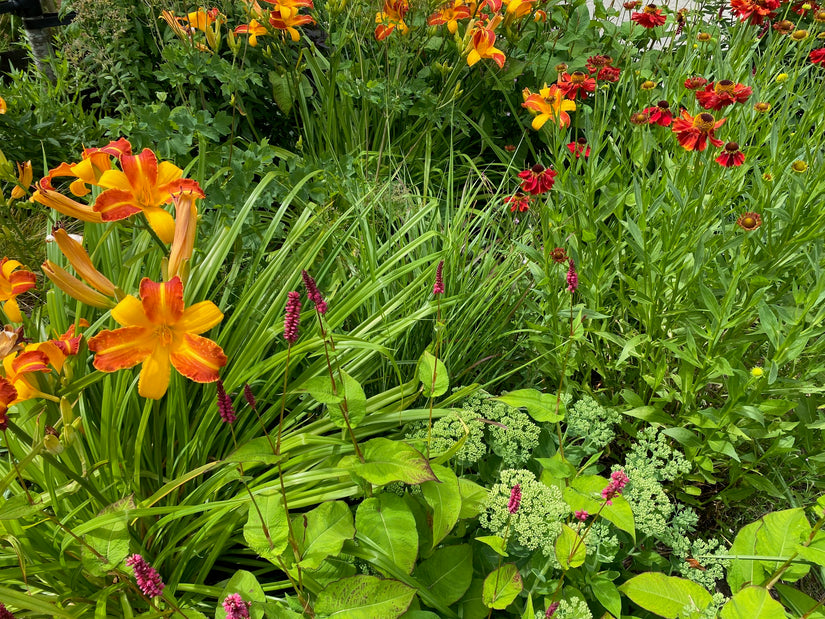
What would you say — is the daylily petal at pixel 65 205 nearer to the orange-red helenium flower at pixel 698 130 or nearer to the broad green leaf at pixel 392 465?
the broad green leaf at pixel 392 465

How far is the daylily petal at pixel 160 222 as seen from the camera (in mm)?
1229

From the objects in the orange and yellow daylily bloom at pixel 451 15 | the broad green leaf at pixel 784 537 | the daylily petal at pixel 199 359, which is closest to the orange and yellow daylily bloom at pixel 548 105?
the orange and yellow daylily bloom at pixel 451 15

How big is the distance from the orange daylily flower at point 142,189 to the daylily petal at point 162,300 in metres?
0.26

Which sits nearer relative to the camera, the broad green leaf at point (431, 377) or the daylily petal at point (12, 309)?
the daylily petal at point (12, 309)

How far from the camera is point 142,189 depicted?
1222mm

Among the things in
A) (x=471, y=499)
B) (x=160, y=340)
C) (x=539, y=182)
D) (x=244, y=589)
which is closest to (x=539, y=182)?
(x=539, y=182)

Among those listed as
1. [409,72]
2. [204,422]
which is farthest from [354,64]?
[204,422]

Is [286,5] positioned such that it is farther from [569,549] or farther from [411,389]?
[569,549]

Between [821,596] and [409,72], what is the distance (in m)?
2.78

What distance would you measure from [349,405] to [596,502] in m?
0.55

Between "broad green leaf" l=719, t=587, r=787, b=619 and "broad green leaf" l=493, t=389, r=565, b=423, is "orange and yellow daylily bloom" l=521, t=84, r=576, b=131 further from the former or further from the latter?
"broad green leaf" l=719, t=587, r=787, b=619

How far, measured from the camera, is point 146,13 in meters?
Result: 2.88

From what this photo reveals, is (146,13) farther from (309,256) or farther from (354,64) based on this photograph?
(309,256)

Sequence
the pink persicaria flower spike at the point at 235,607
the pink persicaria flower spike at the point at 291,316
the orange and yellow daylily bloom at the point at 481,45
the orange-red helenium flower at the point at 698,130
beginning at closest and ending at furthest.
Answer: the pink persicaria flower spike at the point at 235,607
the pink persicaria flower spike at the point at 291,316
the orange-red helenium flower at the point at 698,130
the orange and yellow daylily bloom at the point at 481,45
